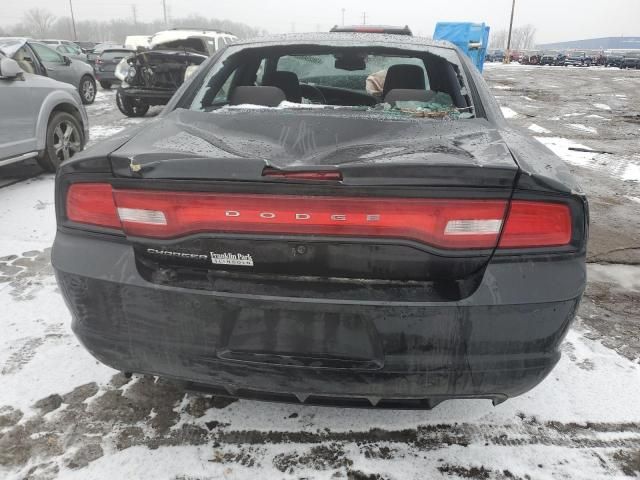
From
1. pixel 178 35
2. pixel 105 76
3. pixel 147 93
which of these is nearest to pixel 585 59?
pixel 105 76

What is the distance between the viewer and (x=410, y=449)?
1826 mm

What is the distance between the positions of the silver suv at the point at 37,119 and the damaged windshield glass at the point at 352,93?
3043 mm

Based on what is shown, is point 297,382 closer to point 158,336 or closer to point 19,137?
point 158,336

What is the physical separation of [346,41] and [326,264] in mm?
1684

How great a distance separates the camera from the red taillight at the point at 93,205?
62.6 inches

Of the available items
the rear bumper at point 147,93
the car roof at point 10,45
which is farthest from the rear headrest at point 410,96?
the rear bumper at point 147,93

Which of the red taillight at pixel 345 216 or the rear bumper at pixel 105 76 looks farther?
the rear bumper at pixel 105 76

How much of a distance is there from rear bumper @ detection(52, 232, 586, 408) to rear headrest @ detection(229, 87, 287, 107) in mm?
1191

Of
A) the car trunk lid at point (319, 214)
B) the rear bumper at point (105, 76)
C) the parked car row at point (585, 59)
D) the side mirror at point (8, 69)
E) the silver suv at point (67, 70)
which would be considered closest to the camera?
the car trunk lid at point (319, 214)

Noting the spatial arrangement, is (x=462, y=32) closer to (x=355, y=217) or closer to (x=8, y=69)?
(x=8, y=69)

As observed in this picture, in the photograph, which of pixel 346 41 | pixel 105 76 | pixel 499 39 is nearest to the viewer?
pixel 346 41

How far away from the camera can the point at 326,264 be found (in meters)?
1.47

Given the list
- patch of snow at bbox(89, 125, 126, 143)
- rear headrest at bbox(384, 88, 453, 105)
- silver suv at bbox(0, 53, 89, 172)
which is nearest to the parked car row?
patch of snow at bbox(89, 125, 126, 143)

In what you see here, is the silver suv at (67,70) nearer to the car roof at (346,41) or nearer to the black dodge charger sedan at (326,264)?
the car roof at (346,41)
